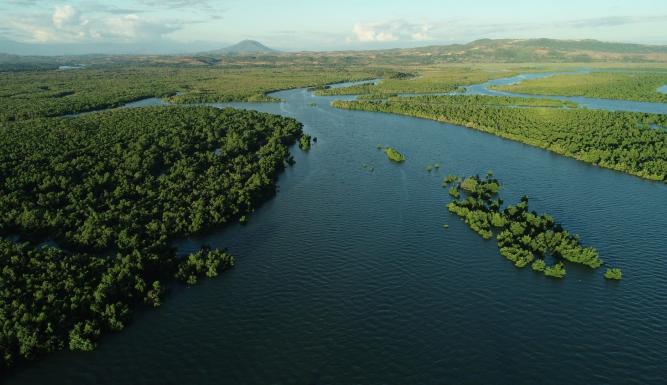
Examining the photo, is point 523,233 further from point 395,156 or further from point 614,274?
point 395,156

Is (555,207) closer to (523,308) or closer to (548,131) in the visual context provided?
(523,308)

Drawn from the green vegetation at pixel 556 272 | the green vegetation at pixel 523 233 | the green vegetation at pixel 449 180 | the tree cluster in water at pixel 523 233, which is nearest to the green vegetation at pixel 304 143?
the green vegetation at pixel 449 180

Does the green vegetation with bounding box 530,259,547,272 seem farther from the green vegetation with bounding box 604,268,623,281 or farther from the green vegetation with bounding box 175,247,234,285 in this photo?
the green vegetation with bounding box 175,247,234,285

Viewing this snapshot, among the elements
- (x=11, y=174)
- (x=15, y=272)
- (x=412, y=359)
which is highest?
(x=11, y=174)

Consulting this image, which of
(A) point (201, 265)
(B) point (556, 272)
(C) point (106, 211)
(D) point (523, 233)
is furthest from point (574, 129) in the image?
(C) point (106, 211)

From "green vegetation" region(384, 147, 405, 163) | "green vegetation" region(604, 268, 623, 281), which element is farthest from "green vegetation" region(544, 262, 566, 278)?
"green vegetation" region(384, 147, 405, 163)

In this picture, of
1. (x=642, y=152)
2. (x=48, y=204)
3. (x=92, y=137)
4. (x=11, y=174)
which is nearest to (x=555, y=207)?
(x=642, y=152)
